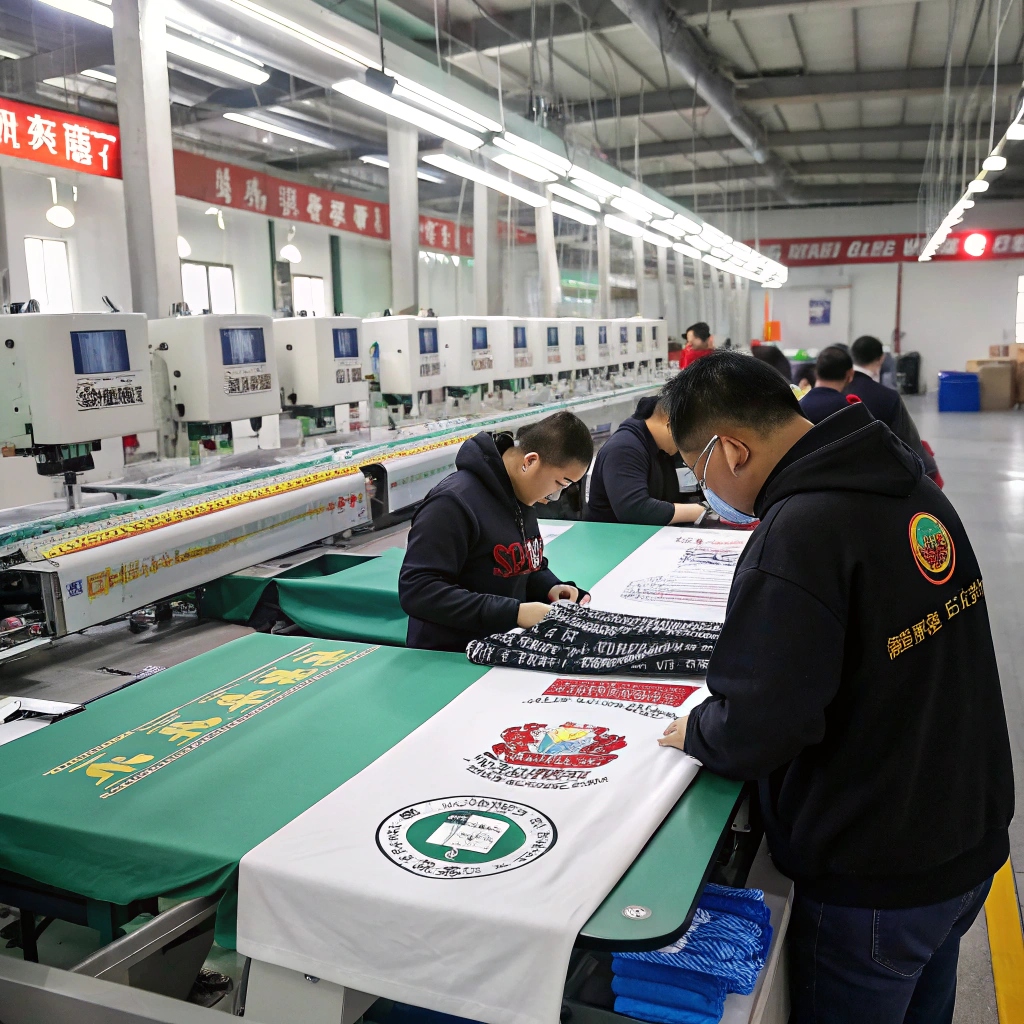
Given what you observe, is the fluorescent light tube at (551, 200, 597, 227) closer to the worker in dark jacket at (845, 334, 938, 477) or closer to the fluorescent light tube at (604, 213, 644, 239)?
the fluorescent light tube at (604, 213, 644, 239)

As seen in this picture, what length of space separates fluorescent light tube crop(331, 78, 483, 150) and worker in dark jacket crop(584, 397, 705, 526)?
1734mm

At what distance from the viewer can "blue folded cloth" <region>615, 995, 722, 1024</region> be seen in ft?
4.38

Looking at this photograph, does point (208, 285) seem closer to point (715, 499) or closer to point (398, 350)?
point (398, 350)

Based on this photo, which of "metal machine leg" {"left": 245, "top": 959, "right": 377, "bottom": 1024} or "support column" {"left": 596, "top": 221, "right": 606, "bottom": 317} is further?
"support column" {"left": 596, "top": 221, "right": 606, "bottom": 317}

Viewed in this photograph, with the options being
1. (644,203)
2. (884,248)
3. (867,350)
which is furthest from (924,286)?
(867,350)

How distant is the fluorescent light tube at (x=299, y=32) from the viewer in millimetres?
3942

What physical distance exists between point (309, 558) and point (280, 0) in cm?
240

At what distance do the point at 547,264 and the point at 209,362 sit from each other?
225 inches

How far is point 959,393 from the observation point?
60.5ft

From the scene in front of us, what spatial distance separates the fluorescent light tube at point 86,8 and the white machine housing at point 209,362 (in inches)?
52.7

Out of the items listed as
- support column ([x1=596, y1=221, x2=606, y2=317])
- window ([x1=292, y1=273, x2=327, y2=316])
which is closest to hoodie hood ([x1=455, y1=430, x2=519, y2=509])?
support column ([x1=596, y1=221, x2=606, y2=317])

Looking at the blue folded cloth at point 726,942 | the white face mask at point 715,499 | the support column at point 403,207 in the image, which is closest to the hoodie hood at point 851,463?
the white face mask at point 715,499

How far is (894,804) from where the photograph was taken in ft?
4.74

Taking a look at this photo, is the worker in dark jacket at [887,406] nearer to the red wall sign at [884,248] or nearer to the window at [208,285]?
the window at [208,285]
